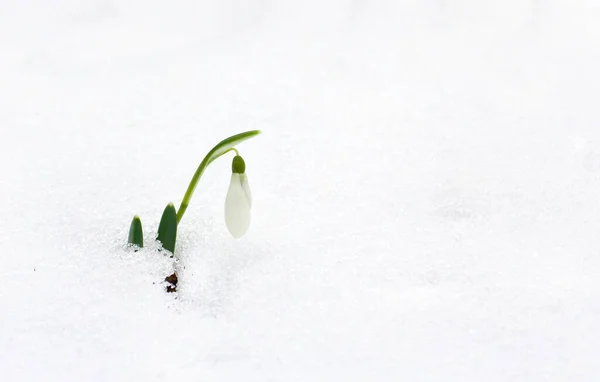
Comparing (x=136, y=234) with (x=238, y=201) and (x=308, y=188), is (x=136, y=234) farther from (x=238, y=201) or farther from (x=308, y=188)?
(x=308, y=188)

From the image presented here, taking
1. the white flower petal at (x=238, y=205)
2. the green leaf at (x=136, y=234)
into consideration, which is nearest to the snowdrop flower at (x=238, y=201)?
the white flower petal at (x=238, y=205)

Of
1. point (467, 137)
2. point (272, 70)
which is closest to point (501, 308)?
point (467, 137)

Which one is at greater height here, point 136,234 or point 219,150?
point 219,150

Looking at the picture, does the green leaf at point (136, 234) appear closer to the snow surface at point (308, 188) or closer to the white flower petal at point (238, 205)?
the snow surface at point (308, 188)

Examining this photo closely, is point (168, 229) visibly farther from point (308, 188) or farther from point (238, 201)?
point (308, 188)

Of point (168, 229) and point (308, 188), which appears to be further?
point (308, 188)

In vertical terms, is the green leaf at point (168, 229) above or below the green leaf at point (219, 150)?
below

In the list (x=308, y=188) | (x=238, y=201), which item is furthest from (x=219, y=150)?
(x=308, y=188)
